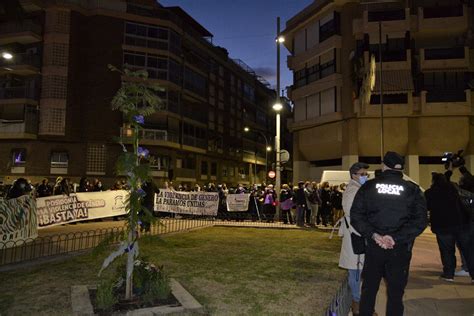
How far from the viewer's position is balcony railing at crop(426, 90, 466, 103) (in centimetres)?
2883

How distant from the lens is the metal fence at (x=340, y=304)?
5.03 metres

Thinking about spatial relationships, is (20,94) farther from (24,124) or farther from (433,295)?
(433,295)

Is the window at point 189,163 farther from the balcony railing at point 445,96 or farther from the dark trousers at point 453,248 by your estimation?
the dark trousers at point 453,248

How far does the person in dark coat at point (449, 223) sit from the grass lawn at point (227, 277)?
6.57ft

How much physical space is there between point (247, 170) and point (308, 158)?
1144 inches

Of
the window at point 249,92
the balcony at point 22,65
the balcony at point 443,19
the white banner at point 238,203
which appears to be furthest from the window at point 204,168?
the white banner at point 238,203

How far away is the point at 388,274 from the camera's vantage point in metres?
4.36

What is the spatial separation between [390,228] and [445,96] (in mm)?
28715

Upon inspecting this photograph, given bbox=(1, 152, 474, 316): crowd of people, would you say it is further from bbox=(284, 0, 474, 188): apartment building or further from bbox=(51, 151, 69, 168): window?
bbox=(51, 151, 69, 168): window

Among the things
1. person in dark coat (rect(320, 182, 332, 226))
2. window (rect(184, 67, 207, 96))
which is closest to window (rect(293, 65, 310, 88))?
window (rect(184, 67, 207, 96))

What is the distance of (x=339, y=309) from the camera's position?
17.1ft

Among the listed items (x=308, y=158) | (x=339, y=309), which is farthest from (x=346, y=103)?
(x=339, y=309)

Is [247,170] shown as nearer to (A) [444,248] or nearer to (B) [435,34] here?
(B) [435,34]

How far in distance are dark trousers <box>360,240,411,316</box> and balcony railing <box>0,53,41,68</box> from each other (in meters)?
39.3
